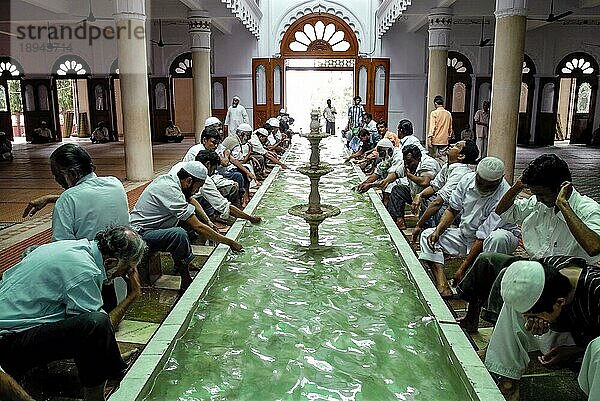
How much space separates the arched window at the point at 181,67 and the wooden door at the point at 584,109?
12.5 m

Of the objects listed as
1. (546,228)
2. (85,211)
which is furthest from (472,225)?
(85,211)

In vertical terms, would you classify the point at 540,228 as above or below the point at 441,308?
above

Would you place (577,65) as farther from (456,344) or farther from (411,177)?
(456,344)

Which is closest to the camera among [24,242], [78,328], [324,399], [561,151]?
[78,328]

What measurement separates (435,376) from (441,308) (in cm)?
62

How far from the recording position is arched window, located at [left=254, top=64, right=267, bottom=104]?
695 inches

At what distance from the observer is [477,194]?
421 cm

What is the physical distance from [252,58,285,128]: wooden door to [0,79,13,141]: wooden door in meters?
7.71

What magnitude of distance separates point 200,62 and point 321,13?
547 centimetres

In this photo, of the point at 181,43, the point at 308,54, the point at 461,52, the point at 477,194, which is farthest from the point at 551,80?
the point at 477,194

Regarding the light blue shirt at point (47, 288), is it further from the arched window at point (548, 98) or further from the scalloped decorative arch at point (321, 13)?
the arched window at point (548, 98)

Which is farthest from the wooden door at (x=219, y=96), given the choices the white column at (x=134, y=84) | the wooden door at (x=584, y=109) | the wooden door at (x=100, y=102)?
the wooden door at (x=584, y=109)

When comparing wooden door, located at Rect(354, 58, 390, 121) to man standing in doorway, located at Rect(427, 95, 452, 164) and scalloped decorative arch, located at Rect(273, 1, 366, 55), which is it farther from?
man standing in doorway, located at Rect(427, 95, 452, 164)

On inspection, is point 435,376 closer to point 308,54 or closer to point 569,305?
point 569,305
